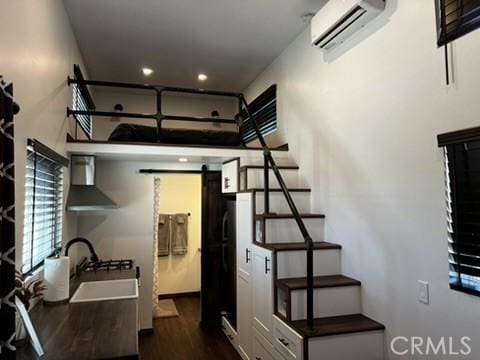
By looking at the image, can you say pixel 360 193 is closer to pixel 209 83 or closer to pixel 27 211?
pixel 27 211

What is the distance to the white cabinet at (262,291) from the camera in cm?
282

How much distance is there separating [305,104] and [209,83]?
7.41ft

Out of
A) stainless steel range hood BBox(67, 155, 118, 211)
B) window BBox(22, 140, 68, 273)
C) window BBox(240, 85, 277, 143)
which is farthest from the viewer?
window BBox(240, 85, 277, 143)

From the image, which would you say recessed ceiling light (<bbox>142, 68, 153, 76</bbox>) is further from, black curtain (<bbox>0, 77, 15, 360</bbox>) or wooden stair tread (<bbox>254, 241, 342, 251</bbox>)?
black curtain (<bbox>0, 77, 15, 360</bbox>)

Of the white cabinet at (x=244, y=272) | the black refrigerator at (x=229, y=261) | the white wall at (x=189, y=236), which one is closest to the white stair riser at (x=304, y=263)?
the white cabinet at (x=244, y=272)

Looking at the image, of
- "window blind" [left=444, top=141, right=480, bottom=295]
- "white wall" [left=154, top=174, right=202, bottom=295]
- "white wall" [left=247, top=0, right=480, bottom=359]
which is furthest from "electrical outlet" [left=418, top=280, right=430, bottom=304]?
"white wall" [left=154, top=174, right=202, bottom=295]

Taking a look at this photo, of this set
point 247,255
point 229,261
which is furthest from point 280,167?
point 229,261

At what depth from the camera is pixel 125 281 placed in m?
3.17

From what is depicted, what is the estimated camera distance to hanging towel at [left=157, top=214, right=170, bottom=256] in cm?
622

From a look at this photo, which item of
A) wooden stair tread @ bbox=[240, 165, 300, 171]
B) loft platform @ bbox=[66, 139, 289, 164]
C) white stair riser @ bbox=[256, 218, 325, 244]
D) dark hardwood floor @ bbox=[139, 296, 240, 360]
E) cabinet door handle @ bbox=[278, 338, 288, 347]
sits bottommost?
dark hardwood floor @ bbox=[139, 296, 240, 360]

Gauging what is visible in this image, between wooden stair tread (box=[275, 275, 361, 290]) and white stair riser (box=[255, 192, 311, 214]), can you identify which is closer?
wooden stair tread (box=[275, 275, 361, 290])

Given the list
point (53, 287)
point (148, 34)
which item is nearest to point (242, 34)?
point (148, 34)

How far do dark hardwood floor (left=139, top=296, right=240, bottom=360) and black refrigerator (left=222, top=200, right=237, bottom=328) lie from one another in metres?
0.36

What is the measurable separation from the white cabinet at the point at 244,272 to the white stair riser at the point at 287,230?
0.21 m
